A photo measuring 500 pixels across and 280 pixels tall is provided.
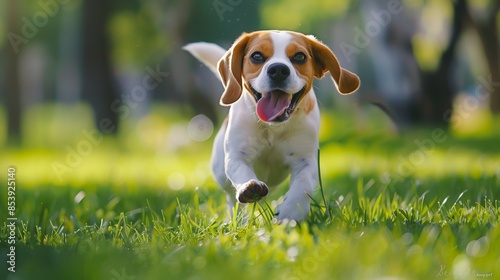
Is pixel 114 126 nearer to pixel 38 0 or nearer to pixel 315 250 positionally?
pixel 38 0

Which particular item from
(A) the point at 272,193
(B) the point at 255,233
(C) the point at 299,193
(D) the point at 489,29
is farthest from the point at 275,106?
(D) the point at 489,29

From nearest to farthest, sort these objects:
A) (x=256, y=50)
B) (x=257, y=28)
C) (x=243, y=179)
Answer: (x=243, y=179) < (x=256, y=50) < (x=257, y=28)

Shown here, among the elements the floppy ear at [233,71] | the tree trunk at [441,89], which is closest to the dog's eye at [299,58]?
the floppy ear at [233,71]

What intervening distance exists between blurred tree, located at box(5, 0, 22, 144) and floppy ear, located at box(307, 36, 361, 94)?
1636 cm

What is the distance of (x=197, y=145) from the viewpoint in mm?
13805

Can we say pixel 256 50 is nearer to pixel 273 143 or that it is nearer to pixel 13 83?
pixel 273 143

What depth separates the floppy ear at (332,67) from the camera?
4559 mm

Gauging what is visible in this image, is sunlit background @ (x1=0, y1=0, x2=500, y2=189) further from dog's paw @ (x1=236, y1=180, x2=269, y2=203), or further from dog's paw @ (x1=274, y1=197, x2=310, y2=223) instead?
dog's paw @ (x1=236, y1=180, x2=269, y2=203)

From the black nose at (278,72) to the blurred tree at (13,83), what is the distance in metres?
16.6

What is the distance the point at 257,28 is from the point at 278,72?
15.3 metres

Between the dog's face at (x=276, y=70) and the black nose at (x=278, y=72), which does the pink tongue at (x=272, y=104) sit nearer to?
the dog's face at (x=276, y=70)

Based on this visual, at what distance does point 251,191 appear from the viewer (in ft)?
13.1

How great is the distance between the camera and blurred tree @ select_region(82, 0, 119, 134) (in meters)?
17.4

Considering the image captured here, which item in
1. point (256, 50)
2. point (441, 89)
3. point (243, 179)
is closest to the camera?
point (243, 179)
